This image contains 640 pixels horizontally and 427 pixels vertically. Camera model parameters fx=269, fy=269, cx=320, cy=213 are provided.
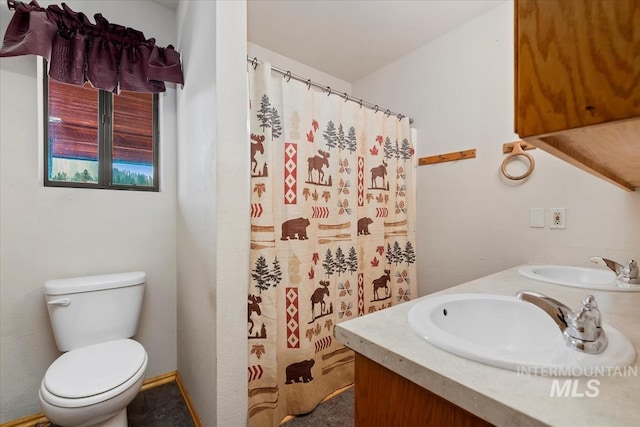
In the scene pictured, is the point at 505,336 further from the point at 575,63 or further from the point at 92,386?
the point at 92,386

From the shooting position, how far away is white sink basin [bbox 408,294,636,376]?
0.52 metres

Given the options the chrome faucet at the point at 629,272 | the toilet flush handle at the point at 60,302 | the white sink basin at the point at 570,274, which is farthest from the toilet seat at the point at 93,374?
the chrome faucet at the point at 629,272

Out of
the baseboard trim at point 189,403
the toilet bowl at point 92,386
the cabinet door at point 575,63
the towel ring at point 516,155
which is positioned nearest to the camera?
the cabinet door at point 575,63

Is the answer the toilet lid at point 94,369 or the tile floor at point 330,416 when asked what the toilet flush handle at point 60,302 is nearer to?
the toilet lid at point 94,369

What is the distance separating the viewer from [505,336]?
2.84ft

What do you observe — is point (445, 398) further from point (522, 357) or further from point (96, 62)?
point (96, 62)

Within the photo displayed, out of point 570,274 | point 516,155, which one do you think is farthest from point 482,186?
point 570,274

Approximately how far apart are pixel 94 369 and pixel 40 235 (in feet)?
2.82

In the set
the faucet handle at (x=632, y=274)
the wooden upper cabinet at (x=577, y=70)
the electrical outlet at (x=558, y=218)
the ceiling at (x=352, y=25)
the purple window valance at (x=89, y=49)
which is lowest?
the faucet handle at (x=632, y=274)

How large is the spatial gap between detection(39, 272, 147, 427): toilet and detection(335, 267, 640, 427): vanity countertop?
1.13 meters

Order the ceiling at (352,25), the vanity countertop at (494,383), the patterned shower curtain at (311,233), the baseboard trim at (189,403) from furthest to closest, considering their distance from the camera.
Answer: the ceiling at (352,25)
the baseboard trim at (189,403)
the patterned shower curtain at (311,233)
the vanity countertop at (494,383)

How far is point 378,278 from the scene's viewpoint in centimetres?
197

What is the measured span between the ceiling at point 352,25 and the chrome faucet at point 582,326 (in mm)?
1891

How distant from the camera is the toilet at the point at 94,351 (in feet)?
3.57
